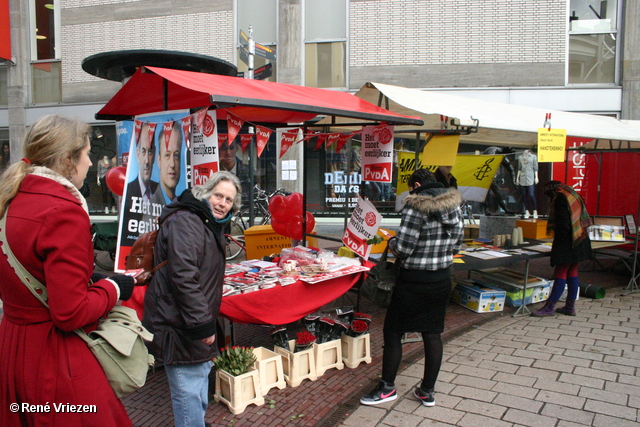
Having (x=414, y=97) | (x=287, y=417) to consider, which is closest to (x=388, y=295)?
(x=287, y=417)

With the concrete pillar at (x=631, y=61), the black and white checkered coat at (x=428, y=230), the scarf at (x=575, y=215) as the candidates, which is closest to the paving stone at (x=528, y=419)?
the black and white checkered coat at (x=428, y=230)

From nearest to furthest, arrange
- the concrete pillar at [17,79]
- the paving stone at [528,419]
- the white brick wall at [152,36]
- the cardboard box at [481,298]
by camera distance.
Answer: the paving stone at [528,419], the cardboard box at [481,298], the white brick wall at [152,36], the concrete pillar at [17,79]

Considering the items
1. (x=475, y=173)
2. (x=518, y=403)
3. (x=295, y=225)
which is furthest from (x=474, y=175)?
(x=518, y=403)

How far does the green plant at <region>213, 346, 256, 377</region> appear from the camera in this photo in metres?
3.48

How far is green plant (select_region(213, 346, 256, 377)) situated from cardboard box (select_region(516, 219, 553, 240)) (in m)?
5.15

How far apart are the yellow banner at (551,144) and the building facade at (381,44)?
799 cm

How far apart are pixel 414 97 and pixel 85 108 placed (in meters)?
13.2

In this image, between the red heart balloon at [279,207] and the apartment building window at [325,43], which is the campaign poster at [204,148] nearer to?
the red heart balloon at [279,207]

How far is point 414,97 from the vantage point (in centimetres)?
514

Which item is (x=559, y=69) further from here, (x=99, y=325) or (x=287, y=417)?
(x=99, y=325)

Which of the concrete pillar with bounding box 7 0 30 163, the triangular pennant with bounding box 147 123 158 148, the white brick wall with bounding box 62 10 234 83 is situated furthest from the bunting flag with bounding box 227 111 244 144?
the concrete pillar with bounding box 7 0 30 163

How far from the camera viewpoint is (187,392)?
8.30 feet

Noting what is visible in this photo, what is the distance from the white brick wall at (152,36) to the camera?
47.4ft

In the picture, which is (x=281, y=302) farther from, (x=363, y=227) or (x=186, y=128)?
(x=186, y=128)
